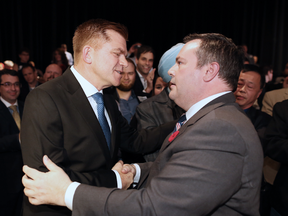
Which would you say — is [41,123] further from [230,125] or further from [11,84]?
[11,84]

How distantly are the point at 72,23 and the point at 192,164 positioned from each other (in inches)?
376

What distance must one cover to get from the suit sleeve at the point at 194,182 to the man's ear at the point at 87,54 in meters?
0.82

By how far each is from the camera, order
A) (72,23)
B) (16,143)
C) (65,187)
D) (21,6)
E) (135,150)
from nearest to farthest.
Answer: (65,187) < (135,150) < (16,143) < (21,6) < (72,23)

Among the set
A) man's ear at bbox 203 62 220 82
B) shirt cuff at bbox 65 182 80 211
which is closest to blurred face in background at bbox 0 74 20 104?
shirt cuff at bbox 65 182 80 211

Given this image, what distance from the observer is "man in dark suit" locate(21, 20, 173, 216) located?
1236 mm

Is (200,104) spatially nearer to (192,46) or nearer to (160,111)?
(192,46)

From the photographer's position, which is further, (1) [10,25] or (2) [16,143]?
(1) [10,25]

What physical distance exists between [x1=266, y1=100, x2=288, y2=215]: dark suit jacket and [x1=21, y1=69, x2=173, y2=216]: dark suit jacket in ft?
3.90

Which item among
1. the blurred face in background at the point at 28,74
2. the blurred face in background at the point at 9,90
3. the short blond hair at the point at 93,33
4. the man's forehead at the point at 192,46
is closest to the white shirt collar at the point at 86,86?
the short blond hair at the point at 93,33

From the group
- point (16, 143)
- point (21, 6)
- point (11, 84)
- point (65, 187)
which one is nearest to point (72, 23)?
point (21, 6)

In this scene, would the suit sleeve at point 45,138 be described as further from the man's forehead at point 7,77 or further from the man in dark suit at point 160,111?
the man's forehead at point 7,77

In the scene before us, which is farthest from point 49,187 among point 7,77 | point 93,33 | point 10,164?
point 7,77

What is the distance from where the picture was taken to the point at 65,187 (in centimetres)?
104

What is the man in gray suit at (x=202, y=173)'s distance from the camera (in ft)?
2.91
